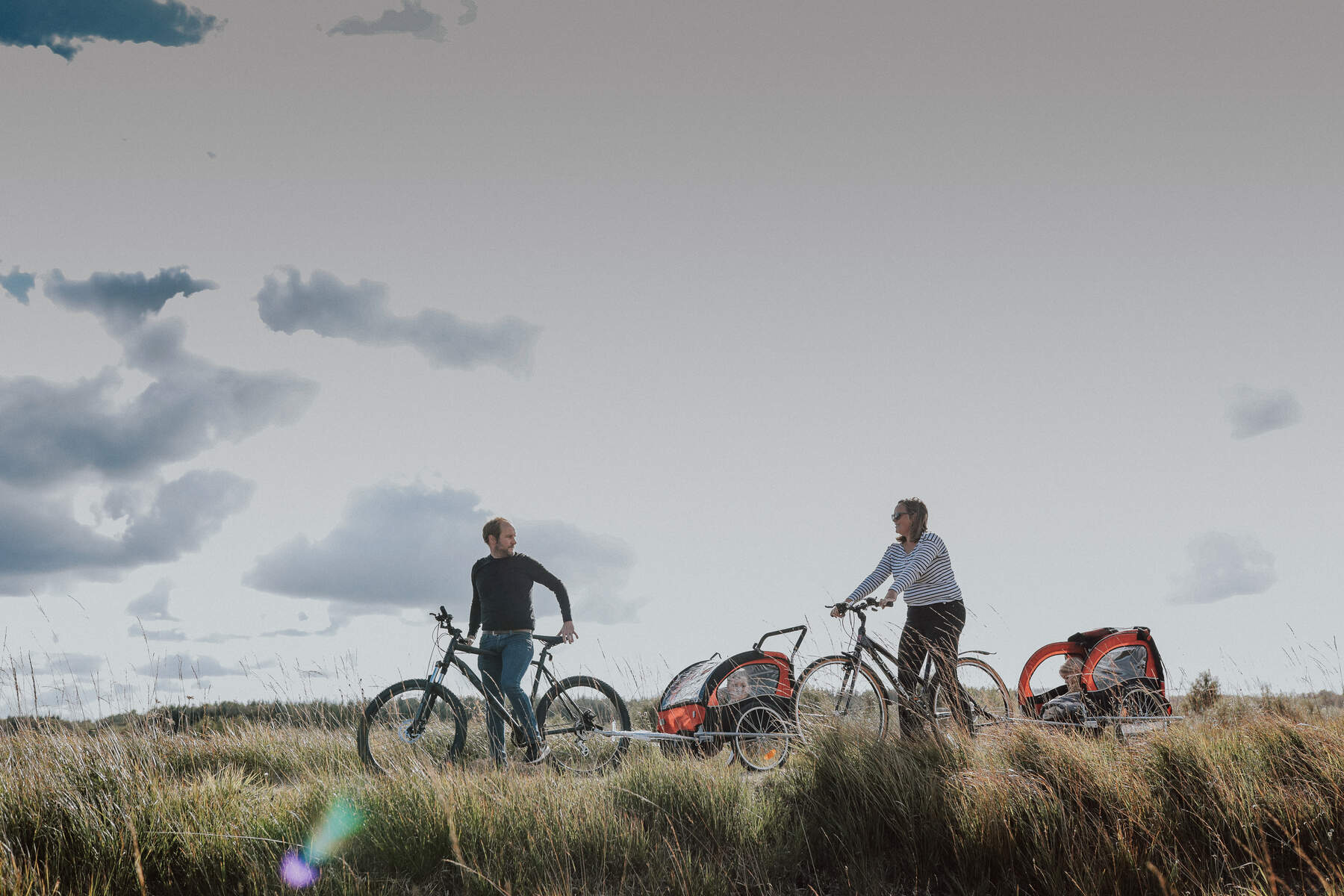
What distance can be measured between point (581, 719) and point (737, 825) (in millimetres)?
3483

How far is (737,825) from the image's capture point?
18.3ft

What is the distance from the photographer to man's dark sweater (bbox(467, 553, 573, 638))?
8414 mm

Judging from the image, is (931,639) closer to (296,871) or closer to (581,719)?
(581,719)

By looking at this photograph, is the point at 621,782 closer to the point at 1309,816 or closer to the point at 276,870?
the point at 276,870

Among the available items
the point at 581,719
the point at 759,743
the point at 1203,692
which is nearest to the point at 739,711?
the point at 759,743

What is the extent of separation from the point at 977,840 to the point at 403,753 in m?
4.78

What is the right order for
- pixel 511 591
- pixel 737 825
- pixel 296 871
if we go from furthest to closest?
pixel 511 591 < pixel 737 825 < pixel 296 871

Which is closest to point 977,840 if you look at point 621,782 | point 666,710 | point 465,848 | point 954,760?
point 954,760

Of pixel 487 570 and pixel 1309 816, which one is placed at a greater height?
pixel 487 570

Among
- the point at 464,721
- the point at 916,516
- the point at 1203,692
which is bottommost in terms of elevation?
the point at 1203,692

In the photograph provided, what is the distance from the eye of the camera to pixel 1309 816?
5250 mm

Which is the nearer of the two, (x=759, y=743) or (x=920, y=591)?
(x=759, y=743)

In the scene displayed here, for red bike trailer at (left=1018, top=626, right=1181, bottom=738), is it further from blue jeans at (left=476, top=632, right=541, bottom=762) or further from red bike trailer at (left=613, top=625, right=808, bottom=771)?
blue jeans at (left=476, top=632, right=541, bottom=762)

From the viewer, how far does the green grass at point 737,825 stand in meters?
4.82
